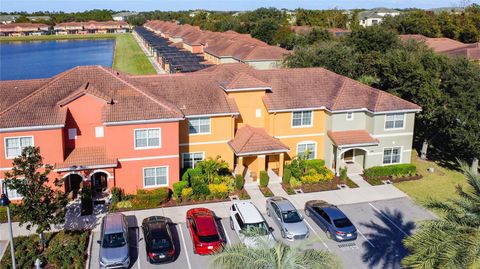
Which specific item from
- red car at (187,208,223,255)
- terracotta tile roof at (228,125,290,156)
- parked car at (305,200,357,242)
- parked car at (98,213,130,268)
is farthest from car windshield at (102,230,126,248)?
parked car at (305,200,357,242)

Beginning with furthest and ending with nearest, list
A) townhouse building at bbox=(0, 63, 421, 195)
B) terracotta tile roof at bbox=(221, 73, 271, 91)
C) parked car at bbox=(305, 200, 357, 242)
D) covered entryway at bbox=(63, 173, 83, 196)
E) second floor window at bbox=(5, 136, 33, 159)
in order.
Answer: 1. terracotta tile roof at bbox=(221, 73, 271, 91)
2. covered entryway at bbox=(63, 173, 83, 196)
3. townhouse building at bbox=(0, 63, 421, 195)
4. second floor window at bbox=(5, 136, 33, 159)
5. parked car at bbox=(305, 200, 357, 242)

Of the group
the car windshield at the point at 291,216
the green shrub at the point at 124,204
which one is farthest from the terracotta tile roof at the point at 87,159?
the car windshield at the point at 291,216

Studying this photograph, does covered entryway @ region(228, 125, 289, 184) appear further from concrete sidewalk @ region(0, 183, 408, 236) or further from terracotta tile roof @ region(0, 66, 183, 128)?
terracotta tile roof @ region(0, 66, 183, 128)

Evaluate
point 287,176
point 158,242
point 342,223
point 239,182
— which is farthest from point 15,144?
point 342,223

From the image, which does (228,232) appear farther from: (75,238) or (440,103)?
(440,103)

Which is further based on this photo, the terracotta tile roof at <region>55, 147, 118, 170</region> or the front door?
the front door
